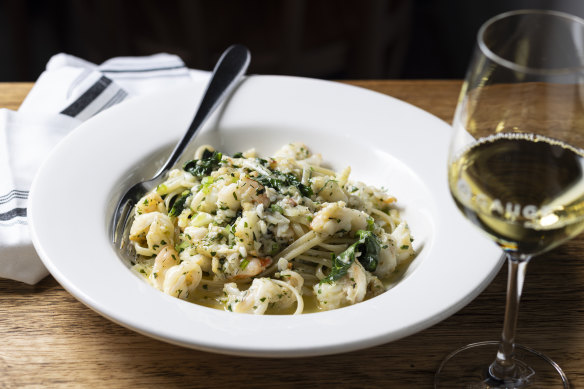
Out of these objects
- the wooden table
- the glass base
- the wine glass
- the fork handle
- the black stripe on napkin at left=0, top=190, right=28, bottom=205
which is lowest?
the wooden table

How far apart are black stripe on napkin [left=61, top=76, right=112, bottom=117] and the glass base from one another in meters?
1.82

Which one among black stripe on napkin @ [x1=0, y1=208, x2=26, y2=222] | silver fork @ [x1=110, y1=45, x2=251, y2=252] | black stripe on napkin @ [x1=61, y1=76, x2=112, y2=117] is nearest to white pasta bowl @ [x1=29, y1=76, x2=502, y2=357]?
silver fork @ [x1=110, y1=45, x2=251, y2=252]

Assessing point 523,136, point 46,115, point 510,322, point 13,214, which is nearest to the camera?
point 523,136

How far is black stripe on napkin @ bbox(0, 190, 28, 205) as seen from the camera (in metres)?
2.31

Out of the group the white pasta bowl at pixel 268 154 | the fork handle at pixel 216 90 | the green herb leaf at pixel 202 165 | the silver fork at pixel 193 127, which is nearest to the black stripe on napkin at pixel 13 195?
the white pasta bowl at pixel 268 154

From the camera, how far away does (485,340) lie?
185cm

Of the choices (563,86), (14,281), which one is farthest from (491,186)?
(14,281)

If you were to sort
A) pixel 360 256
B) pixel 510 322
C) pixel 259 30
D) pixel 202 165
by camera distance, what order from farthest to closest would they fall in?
pixel 259 30, pixel 202 165, pixel 360 256, pixel 510 322

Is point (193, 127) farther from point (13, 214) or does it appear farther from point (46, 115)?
point (13, 214)

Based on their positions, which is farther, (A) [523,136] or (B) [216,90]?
(B) [216,90]

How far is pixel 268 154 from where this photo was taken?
8.96 ft

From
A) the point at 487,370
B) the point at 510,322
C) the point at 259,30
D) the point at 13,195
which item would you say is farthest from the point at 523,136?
the point at 259,30

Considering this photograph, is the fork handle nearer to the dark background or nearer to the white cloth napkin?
the white cloth napkin

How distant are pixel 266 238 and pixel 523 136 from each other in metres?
0.94
